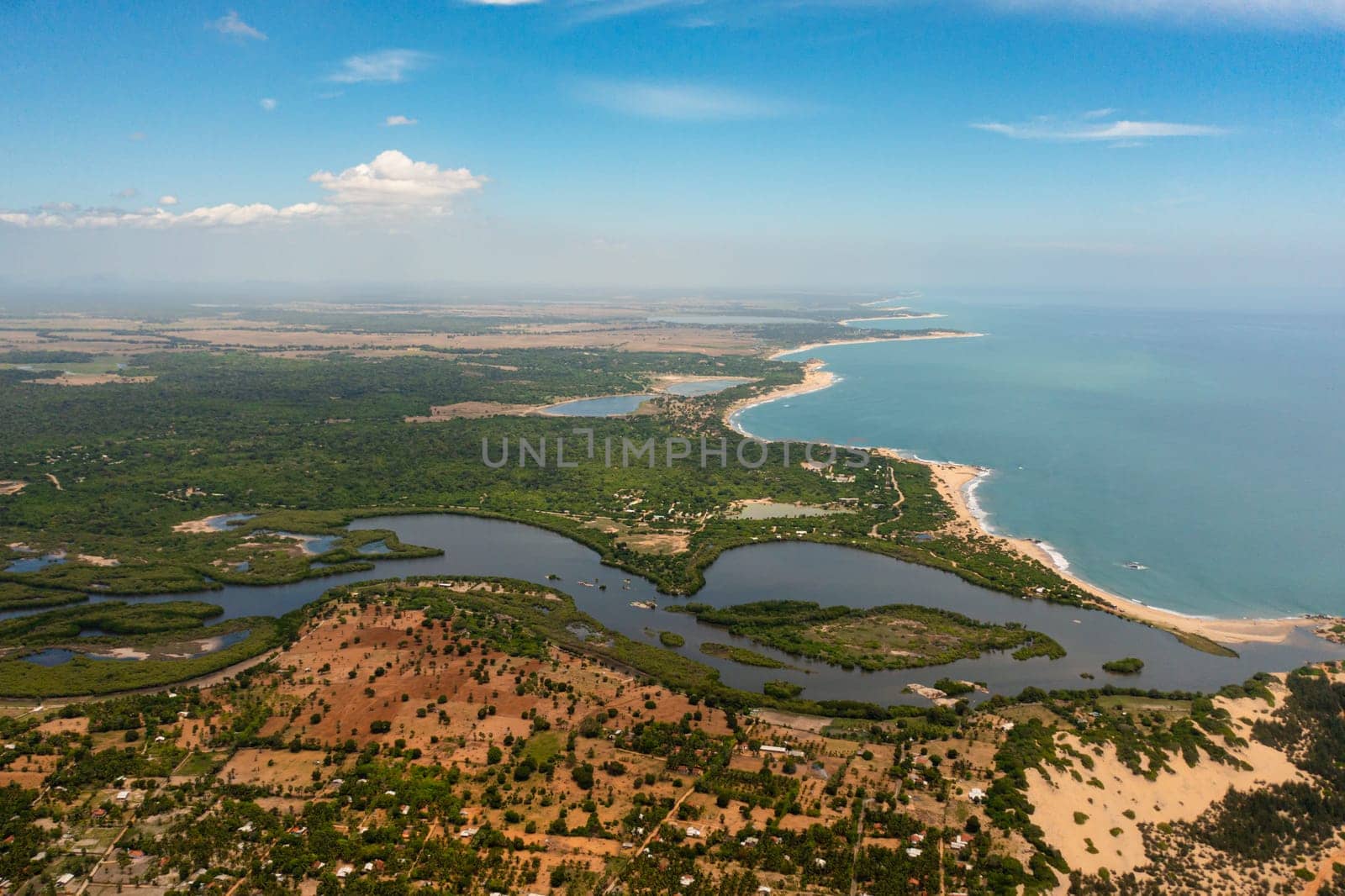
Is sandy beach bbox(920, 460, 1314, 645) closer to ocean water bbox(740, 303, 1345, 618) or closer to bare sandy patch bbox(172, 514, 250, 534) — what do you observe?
ocean water bbox(740, 303, 1345, 618)

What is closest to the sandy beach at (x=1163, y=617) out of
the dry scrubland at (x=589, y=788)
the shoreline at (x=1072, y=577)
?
the shoreline at (x=1072, y=577)

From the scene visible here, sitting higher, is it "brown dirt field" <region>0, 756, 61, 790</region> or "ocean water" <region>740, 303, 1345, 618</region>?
"ocean water" <region>740, 303, 1345, 618</region>

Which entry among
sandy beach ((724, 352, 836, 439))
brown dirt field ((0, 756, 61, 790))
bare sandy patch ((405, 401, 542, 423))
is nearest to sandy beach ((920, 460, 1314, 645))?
sandy beach ((724, 352, 836, 439))

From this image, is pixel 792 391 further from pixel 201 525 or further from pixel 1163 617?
pixel 201 525

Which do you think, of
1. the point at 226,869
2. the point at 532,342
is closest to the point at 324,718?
the point at 226,869

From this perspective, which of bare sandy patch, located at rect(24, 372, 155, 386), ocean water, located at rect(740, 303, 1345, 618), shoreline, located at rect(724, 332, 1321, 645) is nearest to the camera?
shoreline, located at rect(724, 332, 1321, 645)

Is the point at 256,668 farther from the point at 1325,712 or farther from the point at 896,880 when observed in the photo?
the point at 1325,712

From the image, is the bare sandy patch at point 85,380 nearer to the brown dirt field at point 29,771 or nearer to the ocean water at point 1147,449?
the ocean water at point 1147,449
